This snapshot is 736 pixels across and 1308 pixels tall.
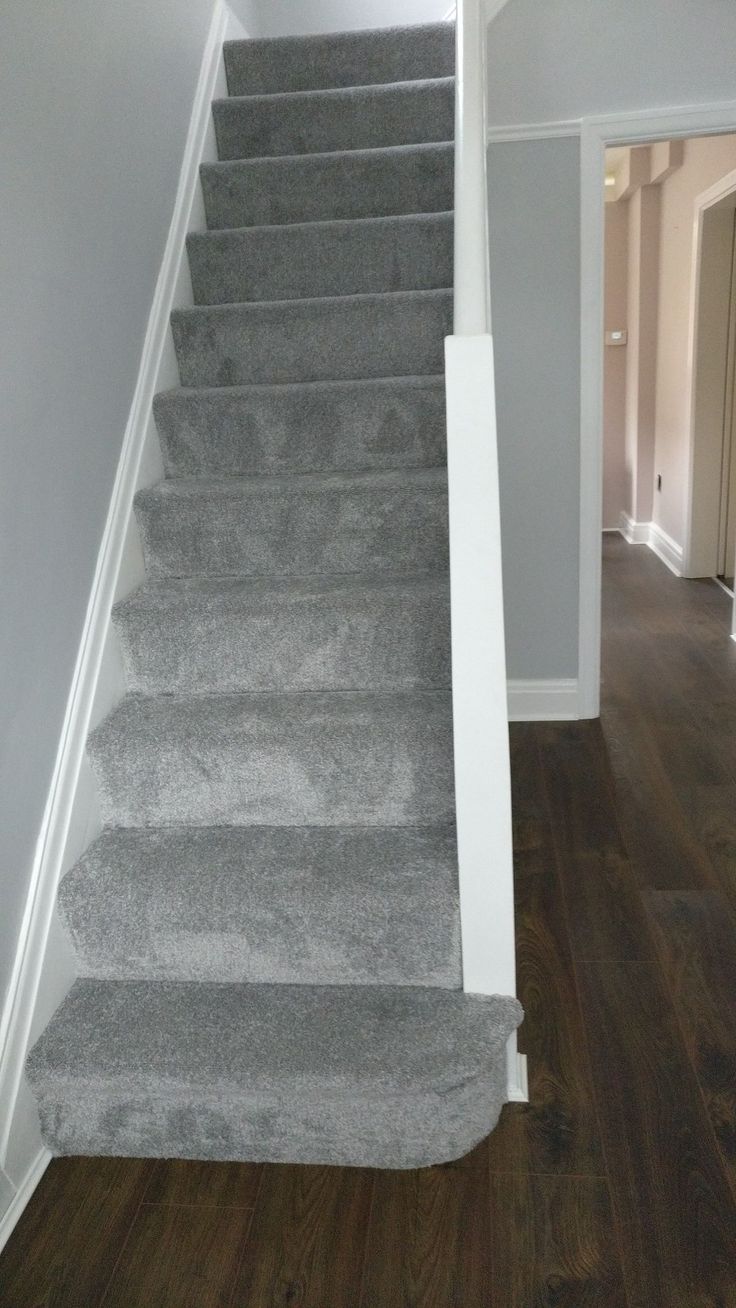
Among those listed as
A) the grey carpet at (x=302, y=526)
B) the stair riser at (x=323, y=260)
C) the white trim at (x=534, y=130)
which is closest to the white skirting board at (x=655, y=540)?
the white trim at (x=534, y=130)

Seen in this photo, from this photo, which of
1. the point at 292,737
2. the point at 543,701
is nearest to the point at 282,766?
the point at 292,737

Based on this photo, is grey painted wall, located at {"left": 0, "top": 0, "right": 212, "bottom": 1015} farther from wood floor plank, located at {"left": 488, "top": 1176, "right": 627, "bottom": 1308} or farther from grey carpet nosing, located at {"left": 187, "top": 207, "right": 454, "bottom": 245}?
wood floor plank, located at {"left": 488, "top": 1176, "right": 627, "bottom": 1308}

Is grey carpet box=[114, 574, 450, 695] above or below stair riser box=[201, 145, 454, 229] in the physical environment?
below

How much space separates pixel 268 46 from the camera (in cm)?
311

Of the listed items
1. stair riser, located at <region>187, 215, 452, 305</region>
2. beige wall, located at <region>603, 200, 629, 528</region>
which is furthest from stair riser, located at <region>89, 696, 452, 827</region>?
beige wall, located at <region>603, 200, 629, 528</region>

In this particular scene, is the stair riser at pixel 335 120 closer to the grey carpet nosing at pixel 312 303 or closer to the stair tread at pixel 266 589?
the grey carpet nosing at pixel 312 303

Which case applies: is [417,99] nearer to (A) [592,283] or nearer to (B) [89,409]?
(A) [592,283]

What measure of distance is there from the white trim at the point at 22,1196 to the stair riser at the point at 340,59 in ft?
10.1

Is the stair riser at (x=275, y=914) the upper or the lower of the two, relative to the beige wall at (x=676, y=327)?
lower

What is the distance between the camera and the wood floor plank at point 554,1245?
4.53 ft

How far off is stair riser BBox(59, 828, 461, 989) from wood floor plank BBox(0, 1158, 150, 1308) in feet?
1.08

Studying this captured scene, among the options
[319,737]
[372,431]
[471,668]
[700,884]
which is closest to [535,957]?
[700,884]

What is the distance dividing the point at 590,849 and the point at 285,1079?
Result: 4.11 ft

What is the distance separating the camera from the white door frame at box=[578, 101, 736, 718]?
2.84m
